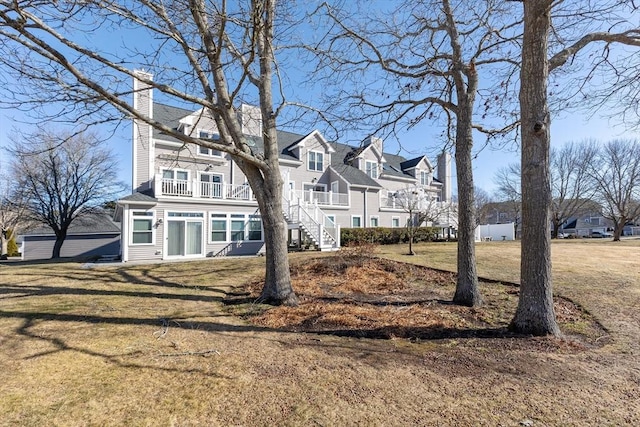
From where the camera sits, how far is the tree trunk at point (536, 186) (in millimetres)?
4539

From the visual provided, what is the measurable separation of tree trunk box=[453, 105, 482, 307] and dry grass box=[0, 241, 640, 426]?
593 mm

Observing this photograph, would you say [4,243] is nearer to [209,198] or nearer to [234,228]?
[209,198]

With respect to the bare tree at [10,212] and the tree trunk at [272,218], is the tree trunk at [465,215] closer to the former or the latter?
the tree trunk at [272,218]

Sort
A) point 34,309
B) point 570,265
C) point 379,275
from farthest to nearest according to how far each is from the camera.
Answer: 1. point 570,265
2. point 379,275
3. point 34,309

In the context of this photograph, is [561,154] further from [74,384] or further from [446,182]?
[74,384]

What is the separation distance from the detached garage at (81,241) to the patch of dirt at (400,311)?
2662cm

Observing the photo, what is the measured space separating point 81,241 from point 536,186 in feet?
115

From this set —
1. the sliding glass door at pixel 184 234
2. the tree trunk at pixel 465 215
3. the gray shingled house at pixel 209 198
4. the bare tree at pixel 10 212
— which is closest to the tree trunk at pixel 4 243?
the bare tree at pixel 10 212

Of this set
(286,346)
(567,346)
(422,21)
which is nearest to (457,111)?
(422,21)

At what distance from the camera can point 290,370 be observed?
345 centimetres

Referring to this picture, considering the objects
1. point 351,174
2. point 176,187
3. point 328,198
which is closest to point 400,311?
point 176,187

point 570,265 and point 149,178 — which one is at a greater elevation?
point 149,178

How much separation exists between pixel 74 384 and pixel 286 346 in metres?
2.26

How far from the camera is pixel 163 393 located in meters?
2.95
